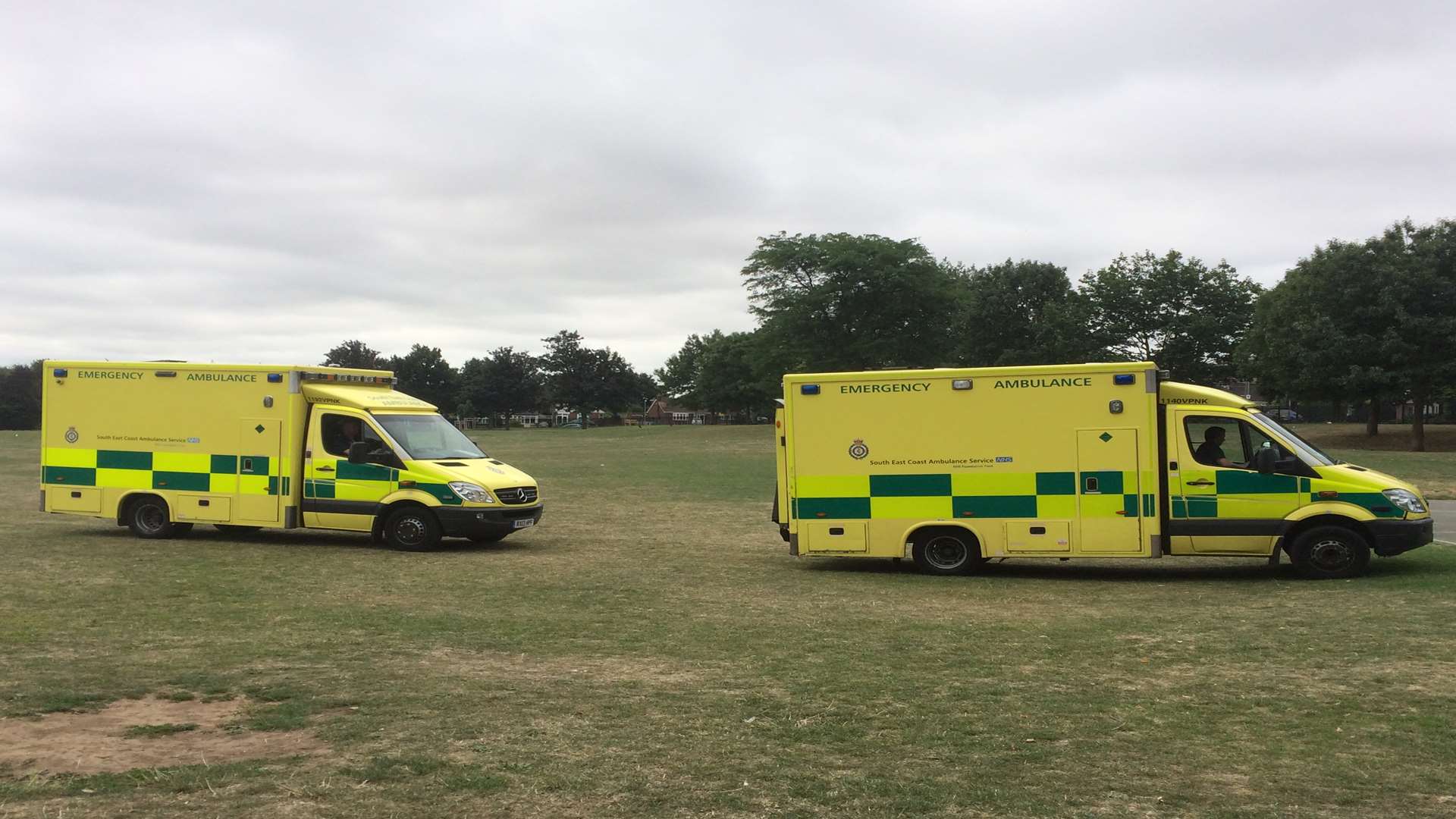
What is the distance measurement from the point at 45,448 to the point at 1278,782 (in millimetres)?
17787

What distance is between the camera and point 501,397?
132 meters

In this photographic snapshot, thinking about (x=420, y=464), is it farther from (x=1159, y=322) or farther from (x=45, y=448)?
(x=1159, y=322)

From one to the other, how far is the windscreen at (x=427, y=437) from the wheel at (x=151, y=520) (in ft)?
12.6

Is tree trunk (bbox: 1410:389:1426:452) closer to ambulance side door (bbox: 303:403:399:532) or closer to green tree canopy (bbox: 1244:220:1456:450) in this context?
green tree canopy (bbox: 1244:220:1456:450)

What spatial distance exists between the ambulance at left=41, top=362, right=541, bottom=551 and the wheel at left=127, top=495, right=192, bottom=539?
2cm

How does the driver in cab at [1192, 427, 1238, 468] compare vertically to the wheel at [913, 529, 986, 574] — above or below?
above

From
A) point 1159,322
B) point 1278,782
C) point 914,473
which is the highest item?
point 1159,322

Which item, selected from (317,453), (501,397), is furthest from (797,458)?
(501,397)

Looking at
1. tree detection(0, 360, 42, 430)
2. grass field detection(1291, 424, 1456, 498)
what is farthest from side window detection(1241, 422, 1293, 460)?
tree detection(0, 360, 42, 430)

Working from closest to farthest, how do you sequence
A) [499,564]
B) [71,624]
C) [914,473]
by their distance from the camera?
1. [71,624]
2. [914,473]
3. [499,564]

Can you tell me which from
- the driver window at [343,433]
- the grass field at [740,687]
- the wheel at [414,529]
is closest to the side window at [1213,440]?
the grass field at [740,687]

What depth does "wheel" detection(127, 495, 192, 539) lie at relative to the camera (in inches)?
679

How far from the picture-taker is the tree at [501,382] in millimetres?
131375

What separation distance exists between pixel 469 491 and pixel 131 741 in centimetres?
1003
